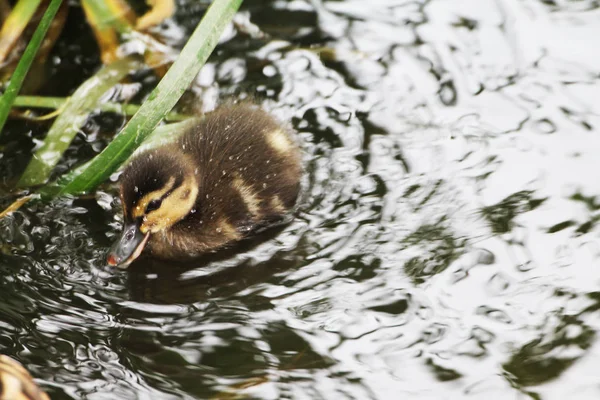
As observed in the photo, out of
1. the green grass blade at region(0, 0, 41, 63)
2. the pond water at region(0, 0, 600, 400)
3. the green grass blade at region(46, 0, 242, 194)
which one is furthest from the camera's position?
the green grass blade at region(0, 0, 41, 63)

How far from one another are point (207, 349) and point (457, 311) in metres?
0.66

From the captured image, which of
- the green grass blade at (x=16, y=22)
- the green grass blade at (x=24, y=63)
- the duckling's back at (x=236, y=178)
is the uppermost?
the green grass blade at (x=24, y=63)

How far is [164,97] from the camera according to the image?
2.77 m

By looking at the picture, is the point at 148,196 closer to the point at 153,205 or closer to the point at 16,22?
the point at 153,205

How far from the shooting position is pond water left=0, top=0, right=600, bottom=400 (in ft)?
7.96

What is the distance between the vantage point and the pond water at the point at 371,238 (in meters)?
2.43

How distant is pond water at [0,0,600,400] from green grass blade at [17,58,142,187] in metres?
0.06

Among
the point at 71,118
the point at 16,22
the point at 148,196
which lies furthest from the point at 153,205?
the point at 16,22

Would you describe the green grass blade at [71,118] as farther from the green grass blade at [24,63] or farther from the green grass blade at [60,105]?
the green grass blade at [24,63]

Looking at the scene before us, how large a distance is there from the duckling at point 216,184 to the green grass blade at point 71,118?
15.1 inches

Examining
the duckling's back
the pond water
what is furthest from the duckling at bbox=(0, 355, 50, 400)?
the duckling's back

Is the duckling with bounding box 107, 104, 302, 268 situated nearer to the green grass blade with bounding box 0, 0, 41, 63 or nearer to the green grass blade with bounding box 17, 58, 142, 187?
the green grass blade with bounding box 17, 58, 142, 187

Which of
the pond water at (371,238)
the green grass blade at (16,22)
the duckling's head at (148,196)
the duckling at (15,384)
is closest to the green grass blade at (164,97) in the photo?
the duckling's head at (148,196)

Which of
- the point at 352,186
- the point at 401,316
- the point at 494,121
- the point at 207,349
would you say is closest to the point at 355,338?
the point at 401,316
